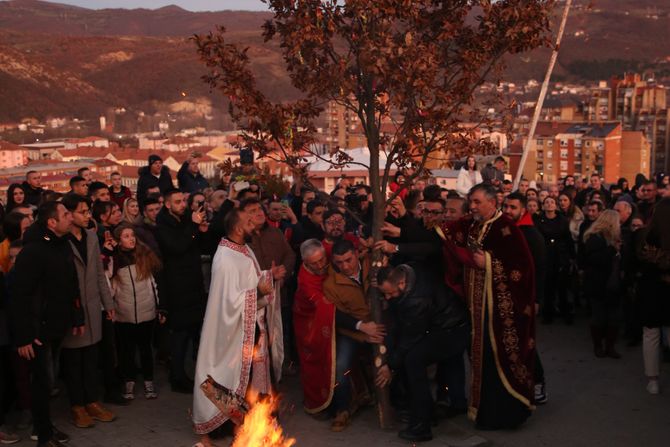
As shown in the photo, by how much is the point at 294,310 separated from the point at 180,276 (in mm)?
1169

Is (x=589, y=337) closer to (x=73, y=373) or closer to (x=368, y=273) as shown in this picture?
(x=368, y=273)

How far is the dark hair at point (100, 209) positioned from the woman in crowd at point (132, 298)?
81 cm

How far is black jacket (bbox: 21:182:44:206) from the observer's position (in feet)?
34.8

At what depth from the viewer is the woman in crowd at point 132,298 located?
7172 millimetres

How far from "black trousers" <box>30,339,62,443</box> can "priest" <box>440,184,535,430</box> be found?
3.40 m

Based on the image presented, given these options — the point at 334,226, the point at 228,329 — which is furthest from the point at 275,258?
the point at 228,329

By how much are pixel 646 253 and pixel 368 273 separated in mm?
2524

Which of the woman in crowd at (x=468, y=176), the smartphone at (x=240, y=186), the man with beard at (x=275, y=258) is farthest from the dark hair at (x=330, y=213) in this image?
the woman in crowd at (x=468, y=176)

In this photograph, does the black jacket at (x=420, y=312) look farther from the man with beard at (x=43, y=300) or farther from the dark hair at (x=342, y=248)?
the man with beard at (x=43, y=300)

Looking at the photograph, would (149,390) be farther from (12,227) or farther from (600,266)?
(600,266)

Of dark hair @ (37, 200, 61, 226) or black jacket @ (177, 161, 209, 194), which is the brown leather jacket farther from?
black jacket @ (177, 161, 209, 194)

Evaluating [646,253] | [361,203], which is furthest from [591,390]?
[361,203]

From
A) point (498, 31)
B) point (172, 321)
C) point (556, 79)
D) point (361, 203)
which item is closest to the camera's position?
point (498, 31)

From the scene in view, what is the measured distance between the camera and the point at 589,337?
9.28m
